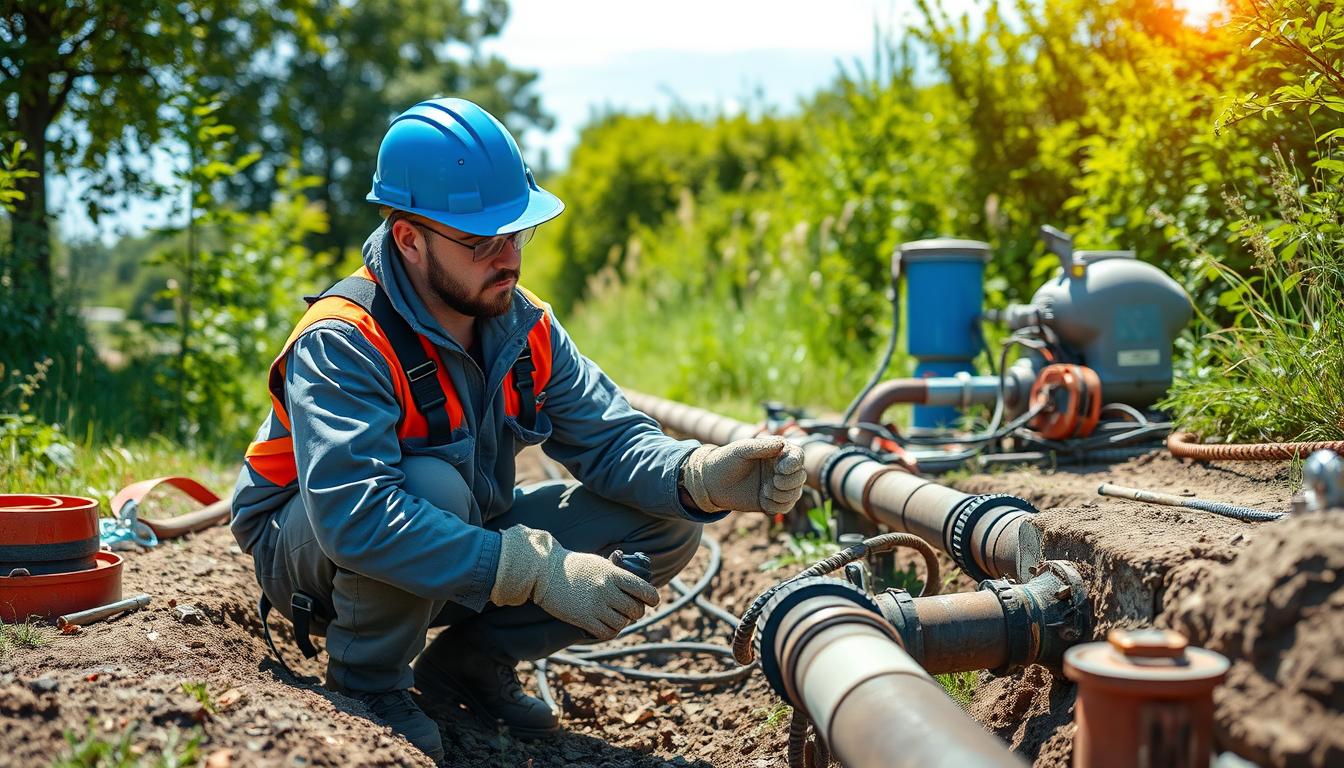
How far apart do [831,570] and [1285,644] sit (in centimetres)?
104

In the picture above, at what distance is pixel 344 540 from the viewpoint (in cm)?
249

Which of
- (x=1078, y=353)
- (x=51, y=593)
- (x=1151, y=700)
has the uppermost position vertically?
(x=1078, y=353)

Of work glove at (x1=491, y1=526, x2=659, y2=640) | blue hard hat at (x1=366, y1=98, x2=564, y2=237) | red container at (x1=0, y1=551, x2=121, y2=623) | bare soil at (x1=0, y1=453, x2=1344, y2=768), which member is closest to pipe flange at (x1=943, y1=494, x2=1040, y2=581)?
bare soil at (x1=0, y1=453, x2=1344, y2=768)

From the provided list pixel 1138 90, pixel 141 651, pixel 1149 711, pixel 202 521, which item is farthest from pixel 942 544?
pixel 1138 90

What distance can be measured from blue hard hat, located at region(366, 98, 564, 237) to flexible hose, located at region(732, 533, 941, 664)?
1.10 metres

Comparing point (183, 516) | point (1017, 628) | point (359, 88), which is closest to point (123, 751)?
point (1017, 628)

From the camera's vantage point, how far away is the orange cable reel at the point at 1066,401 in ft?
13.1

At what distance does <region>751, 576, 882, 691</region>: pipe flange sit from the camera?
2.15m

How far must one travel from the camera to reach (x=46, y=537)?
2.80 m

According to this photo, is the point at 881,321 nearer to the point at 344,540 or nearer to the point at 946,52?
the point at 946,52

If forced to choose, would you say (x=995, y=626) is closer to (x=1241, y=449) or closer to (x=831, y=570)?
(x=831, y=570)

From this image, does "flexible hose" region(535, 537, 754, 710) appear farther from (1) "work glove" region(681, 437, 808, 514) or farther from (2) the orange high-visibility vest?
(2) the orange high-visibility vest

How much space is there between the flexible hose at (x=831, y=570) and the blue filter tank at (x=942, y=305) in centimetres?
223

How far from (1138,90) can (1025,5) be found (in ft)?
3.93
